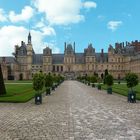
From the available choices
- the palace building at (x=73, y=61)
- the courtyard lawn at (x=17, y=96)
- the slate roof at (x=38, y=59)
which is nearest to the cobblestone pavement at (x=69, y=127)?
the courtyard lawn at (x=17, y=96)

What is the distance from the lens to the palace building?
122 m

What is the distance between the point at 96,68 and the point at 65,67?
12.0 metres

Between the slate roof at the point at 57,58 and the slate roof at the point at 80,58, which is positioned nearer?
the slate roof at the point at 80,58

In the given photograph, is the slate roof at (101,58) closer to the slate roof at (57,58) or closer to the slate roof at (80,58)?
the slate roof at (80,58)

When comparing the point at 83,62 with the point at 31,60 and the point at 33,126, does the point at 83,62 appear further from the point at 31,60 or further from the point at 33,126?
the point at 33,126

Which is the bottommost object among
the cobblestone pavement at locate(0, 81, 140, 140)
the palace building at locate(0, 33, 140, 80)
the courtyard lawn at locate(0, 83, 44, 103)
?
the cobblestone pavement at locate(0, 81, 140, 140)

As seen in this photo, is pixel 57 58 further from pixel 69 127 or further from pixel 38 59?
pixel 69 127

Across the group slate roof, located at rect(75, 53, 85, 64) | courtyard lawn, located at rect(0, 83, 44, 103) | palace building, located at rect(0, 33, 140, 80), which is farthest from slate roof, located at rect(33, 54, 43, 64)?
courtyard lawn, located at rect(0, 83, 44, 103)

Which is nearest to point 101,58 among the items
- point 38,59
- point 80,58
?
point 80,58

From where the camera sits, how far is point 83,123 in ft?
36.7

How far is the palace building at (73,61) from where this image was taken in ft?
400

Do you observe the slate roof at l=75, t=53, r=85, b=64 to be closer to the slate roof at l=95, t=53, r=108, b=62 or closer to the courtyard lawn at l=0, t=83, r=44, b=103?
the slate roof at l=95, t=53, r=108, b=62

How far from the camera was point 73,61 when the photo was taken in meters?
124

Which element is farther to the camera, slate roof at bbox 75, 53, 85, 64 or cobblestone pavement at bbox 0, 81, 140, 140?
slate roof at bbox 75, 53, 85, 64
